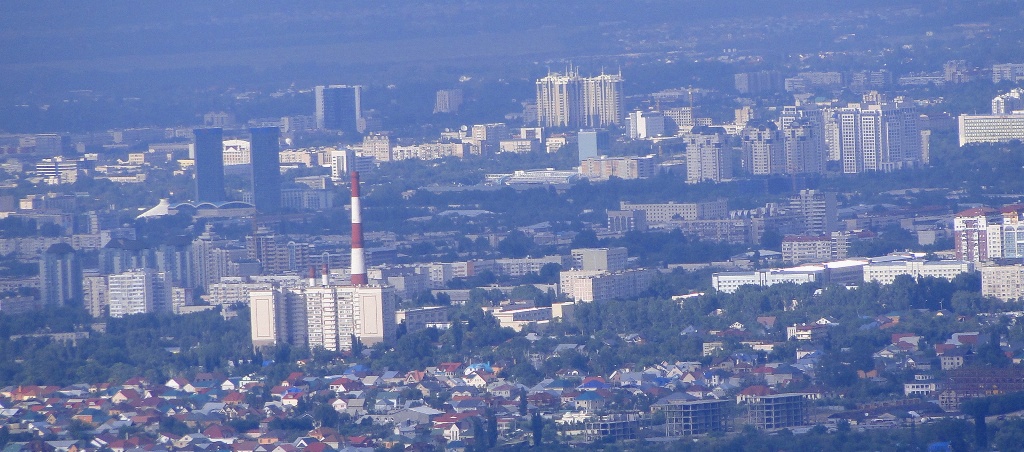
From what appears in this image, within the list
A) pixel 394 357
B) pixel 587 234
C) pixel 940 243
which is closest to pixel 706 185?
pixel 587 234

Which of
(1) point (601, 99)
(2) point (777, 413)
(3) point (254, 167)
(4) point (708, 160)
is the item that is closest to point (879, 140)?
(4) point (708, 160)

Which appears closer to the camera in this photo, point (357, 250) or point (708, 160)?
point (357, 250)

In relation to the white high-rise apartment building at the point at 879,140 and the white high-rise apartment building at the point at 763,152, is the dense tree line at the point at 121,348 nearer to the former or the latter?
the white high-rise apartment building at the point at 763,152

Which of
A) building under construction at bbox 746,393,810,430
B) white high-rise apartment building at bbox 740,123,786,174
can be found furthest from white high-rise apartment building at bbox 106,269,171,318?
white high-rise apartment building at bbox 740,123,786,174

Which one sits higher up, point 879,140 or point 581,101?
point 581,101

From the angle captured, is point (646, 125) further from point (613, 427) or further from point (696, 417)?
point (613, 427)

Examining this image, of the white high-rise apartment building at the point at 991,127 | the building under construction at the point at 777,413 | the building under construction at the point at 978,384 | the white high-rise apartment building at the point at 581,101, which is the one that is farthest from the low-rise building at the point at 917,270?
the white high-rise apartment building at the point at 581,101
